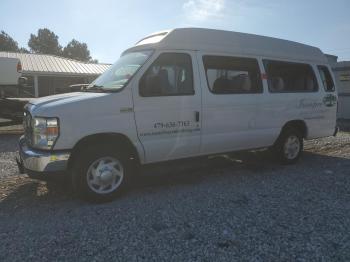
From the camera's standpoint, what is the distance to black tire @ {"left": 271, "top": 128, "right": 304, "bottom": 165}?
6527 mm

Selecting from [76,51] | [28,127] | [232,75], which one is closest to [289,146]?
[232,75]

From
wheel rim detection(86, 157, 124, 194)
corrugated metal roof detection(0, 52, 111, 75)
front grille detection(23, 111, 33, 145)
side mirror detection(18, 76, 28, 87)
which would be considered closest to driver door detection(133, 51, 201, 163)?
wheel rim detection(86, 157, 124, 194)

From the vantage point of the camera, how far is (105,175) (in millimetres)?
4527

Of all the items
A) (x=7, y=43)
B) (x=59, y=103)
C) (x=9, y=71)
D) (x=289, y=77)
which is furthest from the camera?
(x=7, y=43)

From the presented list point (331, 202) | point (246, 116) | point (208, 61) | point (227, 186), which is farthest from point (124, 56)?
point (331, 202)

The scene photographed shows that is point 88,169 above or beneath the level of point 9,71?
beneath

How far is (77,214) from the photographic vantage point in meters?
4.20

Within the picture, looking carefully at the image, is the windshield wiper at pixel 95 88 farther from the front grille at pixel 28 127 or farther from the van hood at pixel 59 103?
the front grille at pixel 28 127

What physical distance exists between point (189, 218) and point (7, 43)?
3542 inches

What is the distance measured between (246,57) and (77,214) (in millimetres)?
3841

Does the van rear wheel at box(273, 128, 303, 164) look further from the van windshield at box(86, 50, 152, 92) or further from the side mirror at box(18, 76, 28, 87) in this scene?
the side mirror at box(18, 76, 28, 87)

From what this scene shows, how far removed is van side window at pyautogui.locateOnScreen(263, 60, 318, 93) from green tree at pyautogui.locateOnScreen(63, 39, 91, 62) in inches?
3527

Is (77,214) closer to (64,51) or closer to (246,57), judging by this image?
(246,57)

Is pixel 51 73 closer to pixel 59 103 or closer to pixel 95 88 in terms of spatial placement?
pixel 95 88
